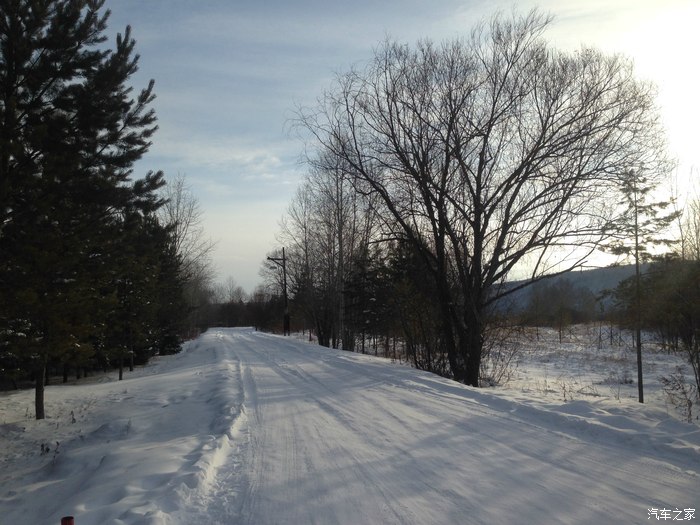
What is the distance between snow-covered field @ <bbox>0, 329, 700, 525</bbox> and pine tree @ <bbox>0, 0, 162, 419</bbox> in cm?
287

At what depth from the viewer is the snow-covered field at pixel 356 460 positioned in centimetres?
479

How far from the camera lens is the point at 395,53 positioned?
642 inches

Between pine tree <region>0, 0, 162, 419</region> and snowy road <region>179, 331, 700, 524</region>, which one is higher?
pine tree <region>0, 0, 162, 419</region>

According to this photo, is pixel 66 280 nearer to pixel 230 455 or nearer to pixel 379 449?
pixel 230 455

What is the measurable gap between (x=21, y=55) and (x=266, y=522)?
34.3 ft

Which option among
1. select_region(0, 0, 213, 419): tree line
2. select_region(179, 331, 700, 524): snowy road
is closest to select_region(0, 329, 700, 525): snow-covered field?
select_region(179, 331, 700, 524): snowy road

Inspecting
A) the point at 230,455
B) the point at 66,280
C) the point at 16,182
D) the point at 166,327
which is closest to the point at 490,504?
the point at 230,455

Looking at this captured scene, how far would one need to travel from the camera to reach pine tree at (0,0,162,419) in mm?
10039

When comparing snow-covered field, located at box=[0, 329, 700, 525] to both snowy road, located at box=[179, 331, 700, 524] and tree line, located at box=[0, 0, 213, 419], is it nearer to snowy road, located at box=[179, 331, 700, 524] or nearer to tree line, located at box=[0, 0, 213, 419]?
snowy road, located at box=[179, 331, 700, 524]

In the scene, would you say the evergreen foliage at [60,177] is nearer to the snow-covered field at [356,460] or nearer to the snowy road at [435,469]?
the snow-covered field at [356,460]

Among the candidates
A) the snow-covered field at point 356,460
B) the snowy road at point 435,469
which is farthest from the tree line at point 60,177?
the snowy road at point 435,469

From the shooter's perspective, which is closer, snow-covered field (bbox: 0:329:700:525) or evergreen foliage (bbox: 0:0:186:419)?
snow-covered field (bbox: 0:329:700:525)

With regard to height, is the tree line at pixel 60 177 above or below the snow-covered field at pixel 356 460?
above

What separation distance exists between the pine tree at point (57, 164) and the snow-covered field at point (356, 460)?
2.87 meters
